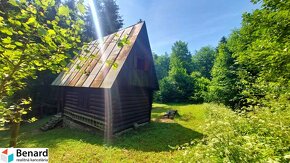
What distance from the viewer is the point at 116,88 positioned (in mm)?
11039

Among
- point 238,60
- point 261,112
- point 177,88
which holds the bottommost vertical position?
point 261,112

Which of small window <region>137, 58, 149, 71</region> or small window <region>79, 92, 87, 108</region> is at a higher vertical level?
small window <region>137, 58, 149, 71</region>

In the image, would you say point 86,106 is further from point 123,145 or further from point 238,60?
point 238,60

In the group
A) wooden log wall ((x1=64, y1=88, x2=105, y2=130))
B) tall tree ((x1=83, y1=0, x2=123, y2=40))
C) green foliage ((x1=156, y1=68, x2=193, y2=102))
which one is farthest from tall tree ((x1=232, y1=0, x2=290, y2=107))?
green foliage ((x1=156, y1=68, x2=193, y2=102))

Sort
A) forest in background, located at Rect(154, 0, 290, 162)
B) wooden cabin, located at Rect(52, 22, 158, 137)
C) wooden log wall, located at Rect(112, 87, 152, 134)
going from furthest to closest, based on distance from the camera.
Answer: wooden log wall, located at Rect(112, 87, 152, 134) → wooden cabin, located at Rect(52, 22, 158, 137) → forest in background, located at Rect(154, 0, 290, 162)

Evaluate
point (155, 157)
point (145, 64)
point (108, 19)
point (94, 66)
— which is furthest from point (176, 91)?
point (155, 157)

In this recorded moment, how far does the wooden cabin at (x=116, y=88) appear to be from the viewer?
412 inches

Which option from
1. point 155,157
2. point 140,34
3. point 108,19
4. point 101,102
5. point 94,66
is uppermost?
point 108,19

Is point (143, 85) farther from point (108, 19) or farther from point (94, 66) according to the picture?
point (108, 19)

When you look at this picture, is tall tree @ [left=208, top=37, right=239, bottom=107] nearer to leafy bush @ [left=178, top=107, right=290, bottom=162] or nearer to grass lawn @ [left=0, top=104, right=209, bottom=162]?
grass lawn @ [left=0, top=104, right=209, bottom=162]

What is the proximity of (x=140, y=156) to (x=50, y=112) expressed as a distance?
18.9 m

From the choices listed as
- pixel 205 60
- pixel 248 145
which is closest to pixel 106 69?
pixel 248 145

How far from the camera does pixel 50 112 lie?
73.3ft

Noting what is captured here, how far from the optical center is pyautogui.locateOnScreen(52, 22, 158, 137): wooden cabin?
1048 centimetres
